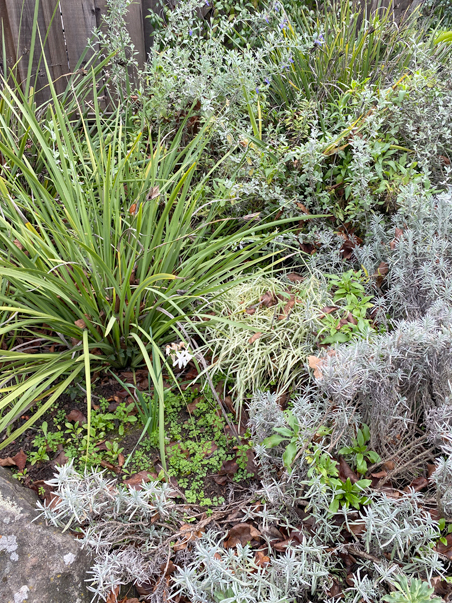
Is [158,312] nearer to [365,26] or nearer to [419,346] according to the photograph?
[419,346]

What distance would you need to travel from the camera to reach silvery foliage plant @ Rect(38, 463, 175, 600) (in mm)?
1491

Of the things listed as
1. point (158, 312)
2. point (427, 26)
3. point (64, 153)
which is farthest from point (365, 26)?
point (158, 312)

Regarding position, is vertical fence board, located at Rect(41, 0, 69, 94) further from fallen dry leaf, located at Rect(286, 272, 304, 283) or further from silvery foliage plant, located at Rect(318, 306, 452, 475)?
silvery foliage plant, located at Rect(318, 306, 452, 475)

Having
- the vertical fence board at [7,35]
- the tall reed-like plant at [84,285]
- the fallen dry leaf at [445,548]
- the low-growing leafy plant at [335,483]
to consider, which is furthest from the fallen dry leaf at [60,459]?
the vertical fence board at [7,35]

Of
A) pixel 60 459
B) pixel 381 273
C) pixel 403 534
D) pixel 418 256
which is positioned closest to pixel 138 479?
pixel 60 459

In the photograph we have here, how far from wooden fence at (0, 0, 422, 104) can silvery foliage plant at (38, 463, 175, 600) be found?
275cm

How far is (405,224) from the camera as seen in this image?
2383 mm

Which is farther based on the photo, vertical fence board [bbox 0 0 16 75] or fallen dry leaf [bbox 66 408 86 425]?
vertical fence board [bbox 0 0 16 75]

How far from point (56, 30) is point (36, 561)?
3.43 meters

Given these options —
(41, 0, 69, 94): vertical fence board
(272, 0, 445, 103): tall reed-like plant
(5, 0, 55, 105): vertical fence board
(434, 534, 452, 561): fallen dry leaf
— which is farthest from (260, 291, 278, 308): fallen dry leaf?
(41, 0, 69, 94): vertical fence board

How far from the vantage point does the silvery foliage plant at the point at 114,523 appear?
1.49 meters

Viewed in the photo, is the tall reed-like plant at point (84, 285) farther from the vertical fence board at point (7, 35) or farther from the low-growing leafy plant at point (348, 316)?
the vertical fence board at point (7, 35)

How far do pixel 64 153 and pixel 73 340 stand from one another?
899mm

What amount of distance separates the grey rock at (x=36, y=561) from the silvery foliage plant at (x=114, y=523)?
44 millimetres
